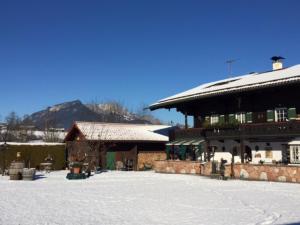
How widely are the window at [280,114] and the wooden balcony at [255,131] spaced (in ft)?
7.41

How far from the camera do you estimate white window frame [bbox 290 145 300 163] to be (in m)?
28.2

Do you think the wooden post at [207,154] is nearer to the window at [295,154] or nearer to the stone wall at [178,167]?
the stone wall at [178,167]

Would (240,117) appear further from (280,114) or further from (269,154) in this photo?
(269,154)

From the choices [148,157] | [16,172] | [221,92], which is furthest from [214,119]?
[16,172]

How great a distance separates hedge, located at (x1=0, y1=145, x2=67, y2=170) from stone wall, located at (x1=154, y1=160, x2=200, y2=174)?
Result: 9471mm

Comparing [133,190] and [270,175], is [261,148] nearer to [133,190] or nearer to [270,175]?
[270,175]

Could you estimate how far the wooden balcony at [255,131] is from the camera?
27811 mm

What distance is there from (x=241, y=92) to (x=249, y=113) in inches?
113

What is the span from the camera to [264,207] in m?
15.5

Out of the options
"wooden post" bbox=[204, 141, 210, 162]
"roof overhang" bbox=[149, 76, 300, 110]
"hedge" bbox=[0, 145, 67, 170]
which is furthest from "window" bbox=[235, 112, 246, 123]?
"hedge" bbox=[0, 145, 67, 170]

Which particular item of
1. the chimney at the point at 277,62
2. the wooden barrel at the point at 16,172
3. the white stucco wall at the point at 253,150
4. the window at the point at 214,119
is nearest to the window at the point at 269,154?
the white stucco wall at the point at 253,150

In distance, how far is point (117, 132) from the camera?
139 feet

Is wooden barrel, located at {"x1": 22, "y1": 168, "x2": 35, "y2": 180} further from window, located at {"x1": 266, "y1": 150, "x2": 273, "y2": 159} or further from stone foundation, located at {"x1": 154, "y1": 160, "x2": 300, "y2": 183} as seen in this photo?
window, located at {"x1": 266, "y1": 150, "x2": 273, "y2": 159}

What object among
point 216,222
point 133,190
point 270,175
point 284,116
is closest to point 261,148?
point 284,116
